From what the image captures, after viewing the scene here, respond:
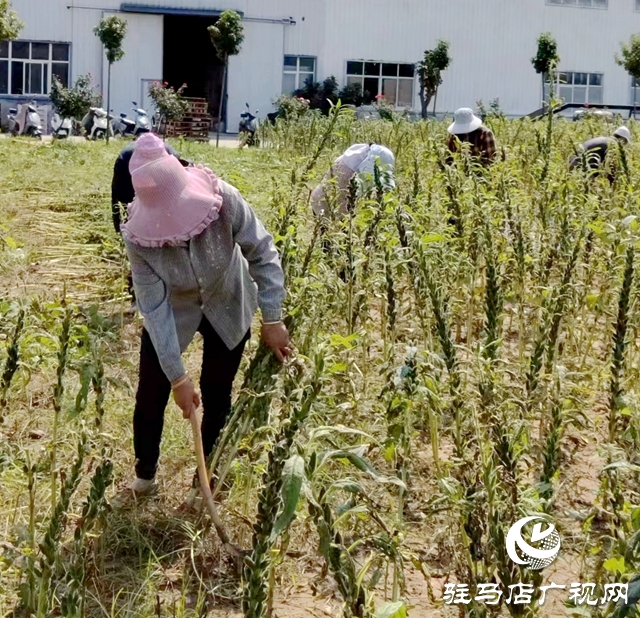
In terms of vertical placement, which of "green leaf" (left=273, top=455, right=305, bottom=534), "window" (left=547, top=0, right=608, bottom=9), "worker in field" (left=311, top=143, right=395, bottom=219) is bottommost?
"green leaf" (left=273, top=455, right=305, bottom=534)

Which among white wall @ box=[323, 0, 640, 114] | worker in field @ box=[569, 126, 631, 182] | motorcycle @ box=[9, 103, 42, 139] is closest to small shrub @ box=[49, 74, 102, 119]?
motorcycle @ box=[9, 103, 42, 139]

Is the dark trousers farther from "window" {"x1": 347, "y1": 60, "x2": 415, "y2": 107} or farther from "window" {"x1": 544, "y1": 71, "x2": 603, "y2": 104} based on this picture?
"window" {"x1": 544, "y1": 71, "x2": 603, "y2": 104}

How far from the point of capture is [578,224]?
425 cm

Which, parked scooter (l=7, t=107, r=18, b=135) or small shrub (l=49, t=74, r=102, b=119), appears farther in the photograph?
parked scooter (l=7, t=107, r=18, b=135)

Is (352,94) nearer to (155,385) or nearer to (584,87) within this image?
(584,87)

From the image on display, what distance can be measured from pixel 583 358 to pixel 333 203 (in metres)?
1.29

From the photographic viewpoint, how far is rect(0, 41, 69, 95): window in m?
25.8

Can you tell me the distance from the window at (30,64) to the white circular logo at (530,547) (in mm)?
25295

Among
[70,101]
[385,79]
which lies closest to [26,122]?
[70,101]

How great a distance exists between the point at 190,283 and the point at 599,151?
5007mm

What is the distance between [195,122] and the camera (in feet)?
84.3

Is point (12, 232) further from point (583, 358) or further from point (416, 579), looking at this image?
point (416, 579)

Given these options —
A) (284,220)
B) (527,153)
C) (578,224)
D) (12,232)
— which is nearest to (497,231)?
(578,224)

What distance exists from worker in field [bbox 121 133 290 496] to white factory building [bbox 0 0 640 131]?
77.5 feet
